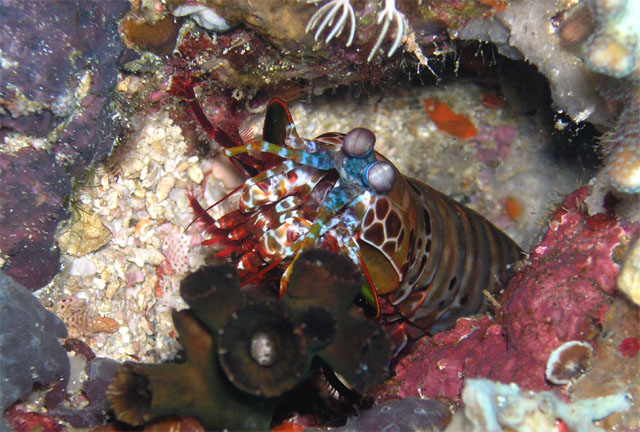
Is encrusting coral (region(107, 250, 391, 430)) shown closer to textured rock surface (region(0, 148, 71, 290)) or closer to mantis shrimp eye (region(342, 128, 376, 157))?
mantis shrimp eye (region(342, 128, 376, 157))

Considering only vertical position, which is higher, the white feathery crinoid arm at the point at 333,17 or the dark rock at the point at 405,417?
the white feathery crinoid arm at the point at 333,17

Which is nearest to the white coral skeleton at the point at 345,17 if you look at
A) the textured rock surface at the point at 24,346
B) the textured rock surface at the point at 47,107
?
the textured rock surface at the point at 47,107

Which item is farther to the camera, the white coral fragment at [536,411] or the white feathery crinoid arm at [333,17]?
the white feathery crinoid arm at [333,17]

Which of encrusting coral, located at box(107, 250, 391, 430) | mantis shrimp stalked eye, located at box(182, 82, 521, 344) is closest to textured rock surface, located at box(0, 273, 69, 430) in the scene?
encrusting coral, located at box(107, 250, 391, 430)

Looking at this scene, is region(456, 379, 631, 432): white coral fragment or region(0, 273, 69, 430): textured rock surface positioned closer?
region(456, 379, 631, 432): white coral fragment

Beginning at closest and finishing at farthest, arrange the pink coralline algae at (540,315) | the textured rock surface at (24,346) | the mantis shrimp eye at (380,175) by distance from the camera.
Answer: the pink coralline algae at (540,315) → the textured rock surface at (24,346) → the mantis shrimp eye at (380,175)

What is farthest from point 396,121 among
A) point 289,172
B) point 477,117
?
point 289,172

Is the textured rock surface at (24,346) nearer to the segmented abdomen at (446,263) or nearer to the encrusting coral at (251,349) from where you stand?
the encrusting coral at (251,349)

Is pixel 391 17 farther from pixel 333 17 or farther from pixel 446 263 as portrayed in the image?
pixel 446 263
